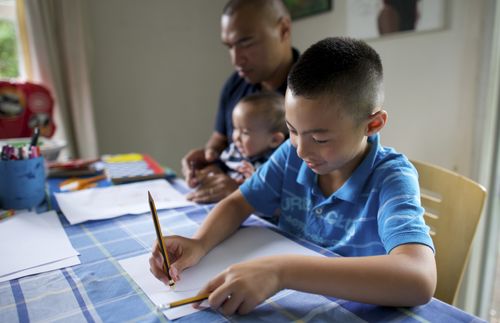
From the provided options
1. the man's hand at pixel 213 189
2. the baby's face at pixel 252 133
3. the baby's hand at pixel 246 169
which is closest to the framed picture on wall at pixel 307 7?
the baby's face at pixel 252 133

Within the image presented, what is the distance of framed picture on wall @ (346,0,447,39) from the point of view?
1583mm

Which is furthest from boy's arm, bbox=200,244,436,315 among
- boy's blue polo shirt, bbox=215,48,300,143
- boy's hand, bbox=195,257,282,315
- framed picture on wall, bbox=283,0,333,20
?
framed picture on wall, bbox=283,0,333,20

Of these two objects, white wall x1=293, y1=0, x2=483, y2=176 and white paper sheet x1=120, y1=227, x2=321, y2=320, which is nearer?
white paper sheet x1=120, y1=227, x2=321, y2=320

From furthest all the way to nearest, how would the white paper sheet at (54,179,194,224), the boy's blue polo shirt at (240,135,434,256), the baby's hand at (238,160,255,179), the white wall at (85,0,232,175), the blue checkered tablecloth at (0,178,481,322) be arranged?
the white wall at (85,0,232,175) < the baby's hand at (238,160,255,179) < the white paper sheet at (54,179,194,224) < the boy's blue polo shirt at (240,135,434,256) < the blue checkered tablecloth at (0,178,481,322)

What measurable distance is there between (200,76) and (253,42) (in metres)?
1.64

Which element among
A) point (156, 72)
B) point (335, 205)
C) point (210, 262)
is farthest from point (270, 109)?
point (156, 72)

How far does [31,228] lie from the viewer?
0.83 meters

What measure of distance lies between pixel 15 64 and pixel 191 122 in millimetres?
1194

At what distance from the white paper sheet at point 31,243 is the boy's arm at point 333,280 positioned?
331mm

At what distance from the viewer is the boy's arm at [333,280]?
1.61 ft

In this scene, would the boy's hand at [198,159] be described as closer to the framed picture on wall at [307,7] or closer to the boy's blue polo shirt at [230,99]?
the boy's blue polo shirt at [230,99]

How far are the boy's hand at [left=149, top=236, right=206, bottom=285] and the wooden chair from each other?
538 millimetres

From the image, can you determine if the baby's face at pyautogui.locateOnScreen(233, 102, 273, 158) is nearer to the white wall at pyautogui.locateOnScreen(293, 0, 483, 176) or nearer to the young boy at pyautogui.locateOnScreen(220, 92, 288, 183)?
the young boy at pyautogui.locateOnScreen(220, 92, 288, 183)

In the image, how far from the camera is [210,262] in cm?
66
